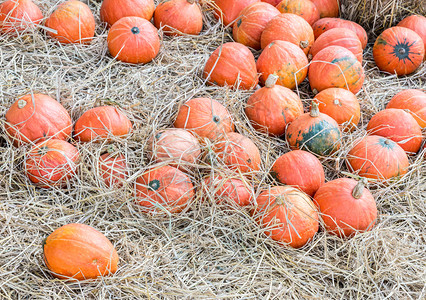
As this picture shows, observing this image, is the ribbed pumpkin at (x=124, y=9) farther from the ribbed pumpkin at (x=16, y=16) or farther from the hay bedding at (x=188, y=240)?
the hay bedding at (x=188, y=240)

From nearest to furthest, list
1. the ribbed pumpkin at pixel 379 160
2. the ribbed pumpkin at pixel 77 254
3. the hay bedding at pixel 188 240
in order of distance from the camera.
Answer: the ribbed pumpkin at pixel 77 254 → the hay bedding at pixel 188 240 → the ribbed pumpkin at pixel 379 160

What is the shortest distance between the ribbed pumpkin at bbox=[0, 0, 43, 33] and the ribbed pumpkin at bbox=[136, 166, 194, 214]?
7.30 feet

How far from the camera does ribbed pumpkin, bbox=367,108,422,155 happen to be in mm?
3762

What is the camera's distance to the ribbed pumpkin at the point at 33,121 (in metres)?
3.40

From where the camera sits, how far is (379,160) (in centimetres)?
350

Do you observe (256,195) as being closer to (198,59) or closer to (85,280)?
(85,280)

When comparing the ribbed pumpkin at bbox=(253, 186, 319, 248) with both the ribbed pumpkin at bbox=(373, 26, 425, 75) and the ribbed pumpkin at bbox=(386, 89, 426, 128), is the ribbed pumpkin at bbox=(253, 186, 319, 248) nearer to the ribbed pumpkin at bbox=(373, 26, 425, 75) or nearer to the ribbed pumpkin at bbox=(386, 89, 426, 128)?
the ribbed pumpkin at bbox=(386, 89, 426, 128)

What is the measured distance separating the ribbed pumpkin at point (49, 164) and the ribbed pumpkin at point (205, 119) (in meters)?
0.87

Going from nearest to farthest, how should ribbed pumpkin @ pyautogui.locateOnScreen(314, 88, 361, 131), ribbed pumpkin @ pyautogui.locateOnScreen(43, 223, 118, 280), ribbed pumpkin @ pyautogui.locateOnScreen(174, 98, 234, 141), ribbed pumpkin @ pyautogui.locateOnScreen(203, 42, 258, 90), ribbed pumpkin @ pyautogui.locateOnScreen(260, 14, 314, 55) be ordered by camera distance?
1. ribbed pumpkin @ pyautogui.locateOnScreen(43, 223, 118, 280)
2. ribbed pumpkin @ pyautogui.locateOnScreen(174, 98, 234, 141)
3. ribbed pumpkin @ pyautogui.locateOnScreen(314, 88, 361, 131)
4. ribbed pumpkin @ pyautogui.locateOnScreen(203, 42, 258, 90)
5. ribbed pumpkin @ pyautogui.locateOnScreen(260, 14, 314, 55)

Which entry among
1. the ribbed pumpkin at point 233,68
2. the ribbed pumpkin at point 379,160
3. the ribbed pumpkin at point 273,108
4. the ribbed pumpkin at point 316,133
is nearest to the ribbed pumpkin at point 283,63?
the ribbed pumpkin at point 233,68

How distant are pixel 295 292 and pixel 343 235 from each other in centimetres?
55

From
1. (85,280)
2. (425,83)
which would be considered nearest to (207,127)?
(85,280)

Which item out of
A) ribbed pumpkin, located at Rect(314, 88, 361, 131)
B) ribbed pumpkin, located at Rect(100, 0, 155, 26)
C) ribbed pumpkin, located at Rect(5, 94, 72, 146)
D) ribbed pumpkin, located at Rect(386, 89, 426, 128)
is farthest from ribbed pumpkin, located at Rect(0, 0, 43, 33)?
ribbed pumpkin, located at Rect(386, 89, 426, 128)

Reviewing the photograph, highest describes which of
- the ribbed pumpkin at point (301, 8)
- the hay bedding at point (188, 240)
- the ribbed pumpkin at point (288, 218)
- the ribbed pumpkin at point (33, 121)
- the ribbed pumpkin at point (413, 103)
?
the ribbed pumpkin at point (301, 8)
